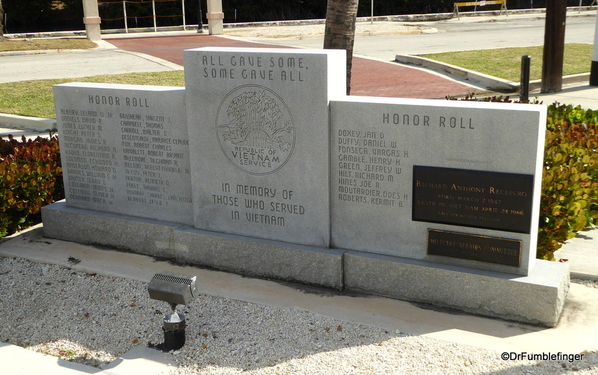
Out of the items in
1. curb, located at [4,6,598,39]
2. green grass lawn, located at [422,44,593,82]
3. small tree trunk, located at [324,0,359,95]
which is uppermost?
small tree trunk, located at [324,0,359,95]

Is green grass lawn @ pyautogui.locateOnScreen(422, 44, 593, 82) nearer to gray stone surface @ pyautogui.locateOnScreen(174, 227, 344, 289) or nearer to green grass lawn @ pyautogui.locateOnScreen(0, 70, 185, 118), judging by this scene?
green grass lawn @ pyautogui.locateOnScreen(0, 70, 185, 118)

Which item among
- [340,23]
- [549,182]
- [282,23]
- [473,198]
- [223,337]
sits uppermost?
[340,23]

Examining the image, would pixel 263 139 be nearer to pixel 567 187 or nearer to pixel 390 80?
pixel 567 187

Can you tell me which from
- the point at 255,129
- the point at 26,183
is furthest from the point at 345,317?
the point at 26,183

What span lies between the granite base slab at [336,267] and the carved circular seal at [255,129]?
29.2 inches

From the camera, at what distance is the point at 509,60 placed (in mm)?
18422

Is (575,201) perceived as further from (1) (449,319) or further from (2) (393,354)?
(2) (393,354)

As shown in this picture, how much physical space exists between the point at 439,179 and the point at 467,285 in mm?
855

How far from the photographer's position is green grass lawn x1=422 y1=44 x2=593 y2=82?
1653 cm

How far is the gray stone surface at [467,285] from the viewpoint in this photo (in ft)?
16.0

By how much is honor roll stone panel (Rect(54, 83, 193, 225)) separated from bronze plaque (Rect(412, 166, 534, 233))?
2.35 meters

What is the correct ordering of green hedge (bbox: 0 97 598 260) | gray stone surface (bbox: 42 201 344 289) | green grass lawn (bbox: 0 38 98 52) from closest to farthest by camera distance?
gray stone surface (bbox: 42 201 344 289) → green hedge (bbox: 0 97 598 260) → green grass lawn (bbox: 0 38 98 52)

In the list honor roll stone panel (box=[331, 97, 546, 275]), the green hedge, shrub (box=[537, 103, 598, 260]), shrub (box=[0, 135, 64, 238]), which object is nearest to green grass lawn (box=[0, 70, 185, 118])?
shrub (box=[0, 135, 64, 238])

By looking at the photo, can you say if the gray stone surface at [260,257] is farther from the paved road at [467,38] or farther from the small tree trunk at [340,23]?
the paved road at [467,38]
